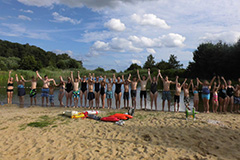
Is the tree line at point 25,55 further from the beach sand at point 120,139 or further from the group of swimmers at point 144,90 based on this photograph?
the beach sand at point 120,139

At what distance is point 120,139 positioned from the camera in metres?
5.19

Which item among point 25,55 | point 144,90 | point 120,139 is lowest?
point 120,139

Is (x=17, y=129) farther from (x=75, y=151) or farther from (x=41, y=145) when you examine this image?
(x=75, y=151)

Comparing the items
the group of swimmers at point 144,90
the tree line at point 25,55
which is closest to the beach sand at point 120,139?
the group of swimmers at point 144,90

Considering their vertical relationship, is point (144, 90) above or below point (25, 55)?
below

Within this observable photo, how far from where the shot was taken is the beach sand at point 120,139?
14.2 feet

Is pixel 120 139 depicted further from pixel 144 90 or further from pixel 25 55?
pixel 25 55

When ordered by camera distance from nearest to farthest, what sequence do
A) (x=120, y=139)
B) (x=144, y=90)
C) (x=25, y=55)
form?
(x=120, y=139) < (x=144, y=90) < (x=25, y=55)

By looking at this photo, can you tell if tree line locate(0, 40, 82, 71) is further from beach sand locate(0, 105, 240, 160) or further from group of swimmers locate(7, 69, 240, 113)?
beach sand locate(0, 105, 240, 160)

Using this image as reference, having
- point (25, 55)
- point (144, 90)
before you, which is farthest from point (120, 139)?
point (25, 55)

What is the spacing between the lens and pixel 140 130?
593 cm

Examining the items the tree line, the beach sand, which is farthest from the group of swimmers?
the tree line

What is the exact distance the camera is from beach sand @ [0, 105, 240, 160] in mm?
4324

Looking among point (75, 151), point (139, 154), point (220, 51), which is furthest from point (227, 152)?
point (220, 51)
